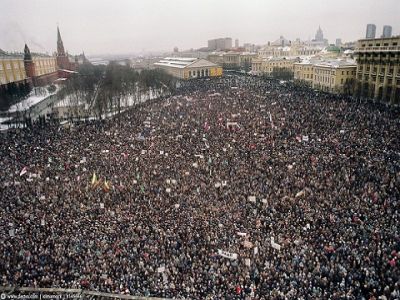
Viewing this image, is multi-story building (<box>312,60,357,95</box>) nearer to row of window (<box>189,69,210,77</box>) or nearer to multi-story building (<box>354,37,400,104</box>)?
multi-story building (<box>354,37,400,104</box>)

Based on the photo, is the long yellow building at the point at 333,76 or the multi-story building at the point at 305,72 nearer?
the long yellow building at the point at 333,76

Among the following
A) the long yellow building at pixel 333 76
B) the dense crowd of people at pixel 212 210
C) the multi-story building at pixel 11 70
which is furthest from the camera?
the multi-story building at pixel 11 70

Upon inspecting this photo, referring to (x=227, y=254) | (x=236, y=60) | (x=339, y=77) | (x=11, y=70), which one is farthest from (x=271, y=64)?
(x=227, y=254)

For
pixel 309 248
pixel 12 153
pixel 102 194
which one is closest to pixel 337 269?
pixel 309 248

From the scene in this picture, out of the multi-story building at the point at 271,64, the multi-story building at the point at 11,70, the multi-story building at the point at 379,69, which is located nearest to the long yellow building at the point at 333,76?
the multi-story building at the point at 379,69

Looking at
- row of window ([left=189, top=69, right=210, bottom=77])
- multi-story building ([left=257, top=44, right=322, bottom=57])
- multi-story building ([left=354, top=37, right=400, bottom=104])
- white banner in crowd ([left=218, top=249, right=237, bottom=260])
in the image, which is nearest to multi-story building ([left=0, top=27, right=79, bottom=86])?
row of window ([left=189, top=69, right=210, bottom=77])

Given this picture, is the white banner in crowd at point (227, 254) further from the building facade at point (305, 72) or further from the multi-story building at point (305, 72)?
→ the multi-story building at point (305, 72)
